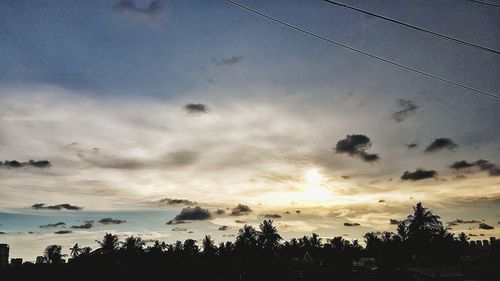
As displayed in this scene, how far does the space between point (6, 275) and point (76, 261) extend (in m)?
9.92

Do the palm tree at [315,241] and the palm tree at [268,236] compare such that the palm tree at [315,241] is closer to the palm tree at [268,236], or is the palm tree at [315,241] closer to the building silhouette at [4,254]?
the palm tree at [268,236]

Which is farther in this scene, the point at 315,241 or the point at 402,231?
the point at 315,241

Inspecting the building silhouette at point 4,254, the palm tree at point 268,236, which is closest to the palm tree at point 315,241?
the palm tree at point 268,236

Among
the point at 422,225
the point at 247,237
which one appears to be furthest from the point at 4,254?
the point at 422,225

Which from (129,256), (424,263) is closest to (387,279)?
(424,263)

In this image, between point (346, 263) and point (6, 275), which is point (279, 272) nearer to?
point (346, 263)

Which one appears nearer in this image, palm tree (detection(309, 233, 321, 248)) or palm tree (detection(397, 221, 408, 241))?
palm tree (detection(397, 221, 408, 241))

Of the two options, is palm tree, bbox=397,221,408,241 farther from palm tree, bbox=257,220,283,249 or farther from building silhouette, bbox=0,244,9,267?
building silhouette, bbox=0,244,9,267

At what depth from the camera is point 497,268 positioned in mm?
43781

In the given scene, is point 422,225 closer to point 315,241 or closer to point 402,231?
point 402,231

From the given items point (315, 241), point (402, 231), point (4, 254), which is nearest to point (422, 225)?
point (402, 231)

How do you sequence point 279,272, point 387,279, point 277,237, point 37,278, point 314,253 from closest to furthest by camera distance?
point 387,279, point 279,272, point 37,278, point 277,237, point 314,253

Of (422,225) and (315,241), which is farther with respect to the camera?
A: (315,241)

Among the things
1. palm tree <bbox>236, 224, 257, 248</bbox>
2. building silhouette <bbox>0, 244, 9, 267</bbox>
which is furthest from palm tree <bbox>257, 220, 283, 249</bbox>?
building silhouette <bbox>0, 244, 9, 267</bbox>
